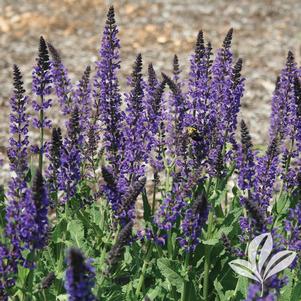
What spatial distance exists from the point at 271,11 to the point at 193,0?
2152mm

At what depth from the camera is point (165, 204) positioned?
4695 mm

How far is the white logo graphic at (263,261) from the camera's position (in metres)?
3.73

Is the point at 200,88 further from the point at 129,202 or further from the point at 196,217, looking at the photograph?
the point at 129,202

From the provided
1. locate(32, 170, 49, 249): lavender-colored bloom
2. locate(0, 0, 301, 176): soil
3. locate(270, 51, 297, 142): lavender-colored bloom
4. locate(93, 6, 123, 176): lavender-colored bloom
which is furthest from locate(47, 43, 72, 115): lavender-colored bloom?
locate(0, 0, 301, 176): soil

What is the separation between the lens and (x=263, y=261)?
3785 mm

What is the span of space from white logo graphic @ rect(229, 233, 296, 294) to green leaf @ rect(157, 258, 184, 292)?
0.59 meters

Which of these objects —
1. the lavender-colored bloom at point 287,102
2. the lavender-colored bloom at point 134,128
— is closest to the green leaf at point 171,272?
the lavender-colored bloom at point 134,128

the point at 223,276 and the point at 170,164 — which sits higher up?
the point at 170,164

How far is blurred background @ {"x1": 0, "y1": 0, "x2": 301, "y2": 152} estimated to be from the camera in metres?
12.9

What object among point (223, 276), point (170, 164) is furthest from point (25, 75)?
point (223, 276)

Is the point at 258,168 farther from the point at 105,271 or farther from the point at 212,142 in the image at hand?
the point at 105,271

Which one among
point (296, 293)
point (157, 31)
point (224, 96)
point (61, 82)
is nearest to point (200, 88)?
point (224, 96)

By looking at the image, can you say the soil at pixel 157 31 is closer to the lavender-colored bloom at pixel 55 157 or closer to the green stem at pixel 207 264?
the green stem at pixel 207 264

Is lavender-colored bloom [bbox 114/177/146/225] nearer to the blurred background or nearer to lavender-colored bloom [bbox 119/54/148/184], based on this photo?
lavender-colored bloom [bbox 119/54/148/184]
